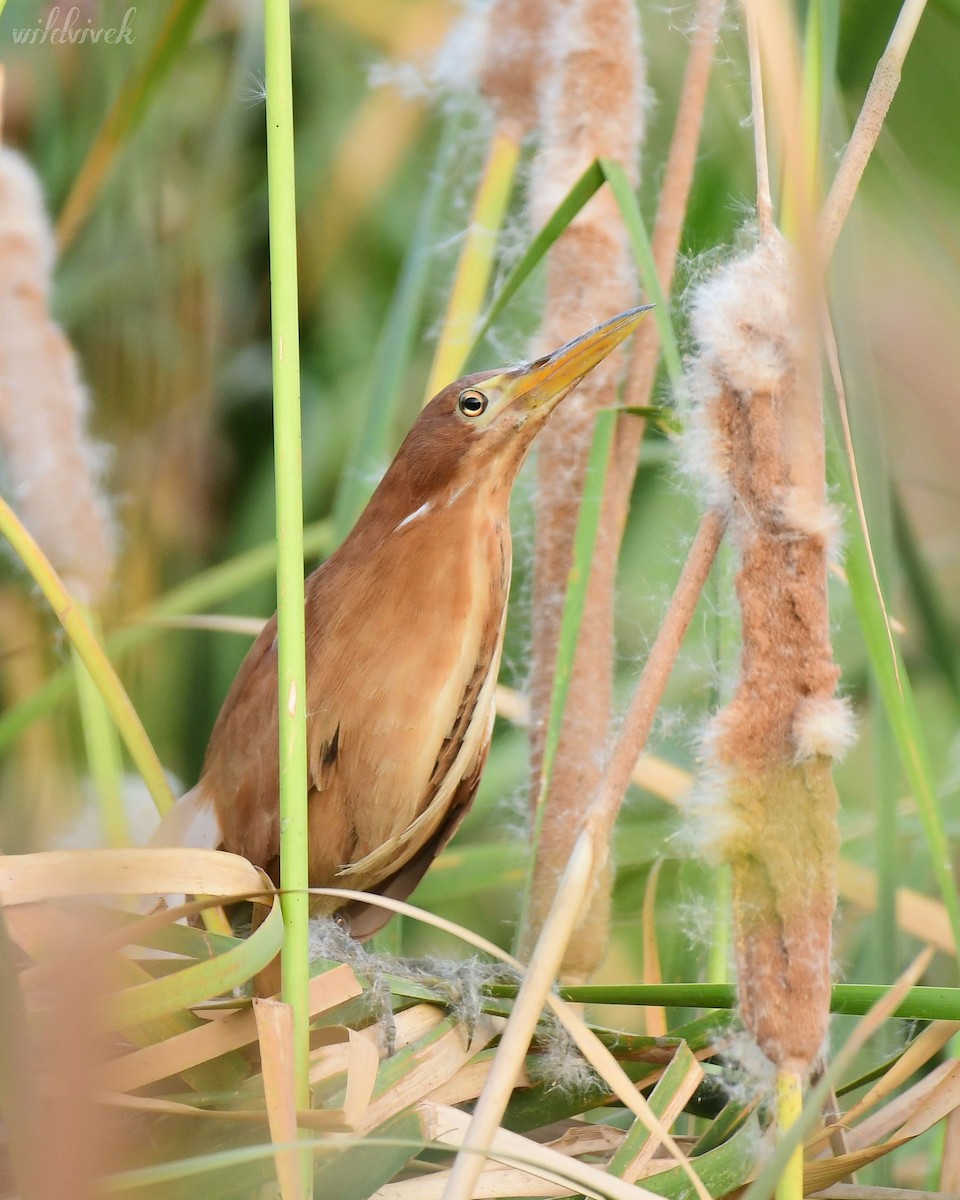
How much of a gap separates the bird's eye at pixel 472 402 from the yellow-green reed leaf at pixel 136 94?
36 cm

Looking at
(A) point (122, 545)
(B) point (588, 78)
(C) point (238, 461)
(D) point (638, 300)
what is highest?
(B) point (588, 78)

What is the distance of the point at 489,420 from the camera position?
1.09 meters

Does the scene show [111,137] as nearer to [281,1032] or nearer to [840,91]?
[840,91]

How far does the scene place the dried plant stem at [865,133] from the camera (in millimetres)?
715

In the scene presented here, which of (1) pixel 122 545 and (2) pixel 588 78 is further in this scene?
(2) pixel 588 78

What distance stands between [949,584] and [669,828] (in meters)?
0.56

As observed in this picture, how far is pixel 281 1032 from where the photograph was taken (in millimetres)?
643

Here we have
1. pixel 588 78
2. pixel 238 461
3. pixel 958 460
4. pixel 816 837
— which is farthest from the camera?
pixel 238 461

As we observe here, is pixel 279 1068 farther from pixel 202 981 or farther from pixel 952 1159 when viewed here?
pixel 952 1159

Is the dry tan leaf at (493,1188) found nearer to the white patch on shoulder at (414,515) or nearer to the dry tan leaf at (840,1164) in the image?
the dry tan leaf at (840,1164)

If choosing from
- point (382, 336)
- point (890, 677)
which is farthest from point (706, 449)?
point (382, 336)

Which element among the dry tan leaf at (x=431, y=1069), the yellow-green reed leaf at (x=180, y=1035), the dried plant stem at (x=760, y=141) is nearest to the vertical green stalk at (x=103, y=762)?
the yellow-green reed leaf at (x=180, y=1035)

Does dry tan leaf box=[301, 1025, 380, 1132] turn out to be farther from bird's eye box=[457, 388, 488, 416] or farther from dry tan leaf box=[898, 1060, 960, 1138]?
bird's eye box=[457, 388, 488, 416]

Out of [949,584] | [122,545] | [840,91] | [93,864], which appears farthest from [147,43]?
[949,584]
